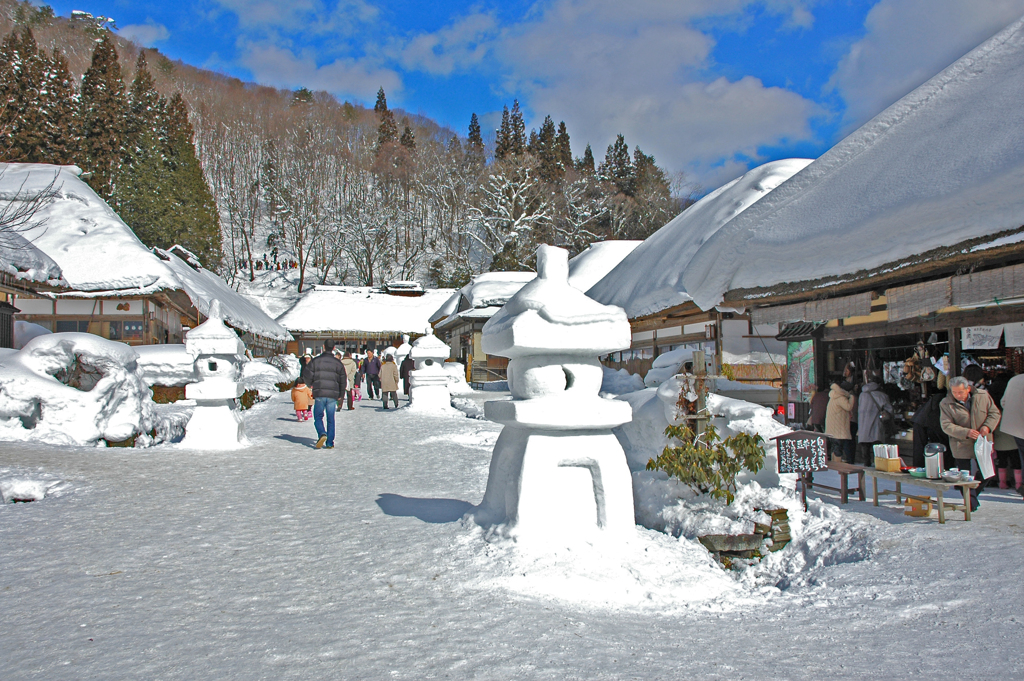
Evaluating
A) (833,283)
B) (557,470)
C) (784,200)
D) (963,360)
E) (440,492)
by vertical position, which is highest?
(784,200)

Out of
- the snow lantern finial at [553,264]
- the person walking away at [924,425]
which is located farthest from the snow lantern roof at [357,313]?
the snow lantern finial at [553,264]

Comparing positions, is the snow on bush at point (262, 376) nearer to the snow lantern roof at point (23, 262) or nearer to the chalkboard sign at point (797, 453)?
the snow lantern roof at point (23, 262)

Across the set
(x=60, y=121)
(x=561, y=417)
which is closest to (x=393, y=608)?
(x=561, y=417)

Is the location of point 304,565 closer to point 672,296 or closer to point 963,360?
point 672,296

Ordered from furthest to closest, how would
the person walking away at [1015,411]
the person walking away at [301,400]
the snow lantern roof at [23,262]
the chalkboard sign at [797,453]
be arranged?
the person walking away at [301,400] → the snow lantern roof at [23,262] → the person walking away at [1015,411] → the chalkboard sign at [797,453]

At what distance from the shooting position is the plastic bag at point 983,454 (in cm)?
656

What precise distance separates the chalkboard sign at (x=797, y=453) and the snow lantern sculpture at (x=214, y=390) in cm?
752

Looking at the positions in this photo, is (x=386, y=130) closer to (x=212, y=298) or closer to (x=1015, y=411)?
(x=212, y=298)

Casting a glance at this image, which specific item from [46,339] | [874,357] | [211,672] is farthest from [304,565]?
[874,357]

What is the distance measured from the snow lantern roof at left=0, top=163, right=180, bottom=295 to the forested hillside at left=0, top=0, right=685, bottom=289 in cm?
1138

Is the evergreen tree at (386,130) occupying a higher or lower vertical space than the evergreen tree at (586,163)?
higher

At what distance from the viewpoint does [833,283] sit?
618 centimetres

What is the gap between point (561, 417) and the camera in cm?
421

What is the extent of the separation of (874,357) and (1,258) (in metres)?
15.3
